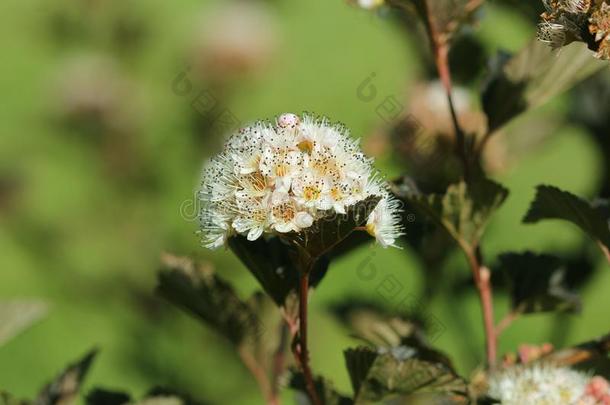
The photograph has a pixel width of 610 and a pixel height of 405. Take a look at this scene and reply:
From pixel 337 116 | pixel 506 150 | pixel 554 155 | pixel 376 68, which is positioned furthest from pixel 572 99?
pixel 376 68

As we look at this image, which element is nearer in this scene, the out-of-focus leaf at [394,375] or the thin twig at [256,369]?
the out-of-focus leaf at [394,375]

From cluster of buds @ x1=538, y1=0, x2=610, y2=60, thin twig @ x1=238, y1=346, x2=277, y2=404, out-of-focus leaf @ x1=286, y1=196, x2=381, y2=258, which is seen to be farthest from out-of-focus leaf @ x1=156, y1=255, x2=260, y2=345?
cluster of buds @ x1=538, y1=0, x2=610, y2=60

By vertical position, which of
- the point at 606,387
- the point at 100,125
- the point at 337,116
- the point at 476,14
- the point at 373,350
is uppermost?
the point at 100,125

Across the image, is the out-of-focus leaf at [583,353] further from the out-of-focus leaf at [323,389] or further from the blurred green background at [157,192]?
the blurred green background at [157,192]

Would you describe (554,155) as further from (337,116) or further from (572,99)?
(572,99)

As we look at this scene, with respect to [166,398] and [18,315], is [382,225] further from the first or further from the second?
[18,315]

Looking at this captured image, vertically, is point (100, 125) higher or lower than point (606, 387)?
higher

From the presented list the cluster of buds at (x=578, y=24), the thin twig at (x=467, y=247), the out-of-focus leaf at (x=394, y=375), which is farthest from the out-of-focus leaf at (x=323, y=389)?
the cluster of buds at (x=578, y=24)
